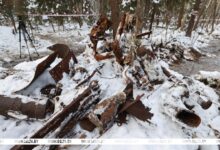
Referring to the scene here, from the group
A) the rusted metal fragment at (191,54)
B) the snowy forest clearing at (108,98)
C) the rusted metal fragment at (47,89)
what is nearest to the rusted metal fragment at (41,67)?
the snowy forest clearing at (108,98)

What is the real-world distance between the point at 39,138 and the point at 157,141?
162 cm

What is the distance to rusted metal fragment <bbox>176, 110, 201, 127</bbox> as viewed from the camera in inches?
137

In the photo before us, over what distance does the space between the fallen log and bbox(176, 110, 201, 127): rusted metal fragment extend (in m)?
1.39

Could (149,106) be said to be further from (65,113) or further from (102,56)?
(102,56)

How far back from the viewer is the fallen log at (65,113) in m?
3.20

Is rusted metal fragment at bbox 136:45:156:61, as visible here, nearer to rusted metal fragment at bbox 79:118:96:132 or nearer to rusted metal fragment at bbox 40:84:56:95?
rusted metal fragment at bbox 40:84:56:95

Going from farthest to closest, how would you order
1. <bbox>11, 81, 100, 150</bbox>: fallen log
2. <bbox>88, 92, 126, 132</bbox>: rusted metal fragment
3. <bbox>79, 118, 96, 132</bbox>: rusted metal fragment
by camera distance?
<bbox>79, 118, 96, 132</bbox>: rusted metal fragment
<bbox>88, 92, 126, 132</bbox>: rusted metal fragment
<bbox>11, 81, 100, 150</bbox>: fallen log

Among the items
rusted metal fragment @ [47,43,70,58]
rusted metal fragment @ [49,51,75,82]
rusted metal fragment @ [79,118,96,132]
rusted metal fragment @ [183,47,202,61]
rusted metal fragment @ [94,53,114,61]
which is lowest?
rusted metal fragment @ [183,47,202,61]

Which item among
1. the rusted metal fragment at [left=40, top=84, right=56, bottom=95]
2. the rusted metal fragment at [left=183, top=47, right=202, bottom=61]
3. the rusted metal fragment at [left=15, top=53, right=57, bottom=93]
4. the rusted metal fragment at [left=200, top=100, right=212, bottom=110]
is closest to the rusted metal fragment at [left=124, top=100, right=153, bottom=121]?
the rusted metal fragment at [left=200, top=100, right=212, bottom=110]

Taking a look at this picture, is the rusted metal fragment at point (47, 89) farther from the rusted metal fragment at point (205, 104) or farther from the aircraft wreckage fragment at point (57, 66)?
the rusted metal fragment at point (205, 104)

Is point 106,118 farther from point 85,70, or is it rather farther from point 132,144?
point 85,70

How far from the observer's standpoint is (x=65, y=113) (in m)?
3.52

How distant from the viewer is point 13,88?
180 inches

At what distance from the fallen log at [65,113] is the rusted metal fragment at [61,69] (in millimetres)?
912
